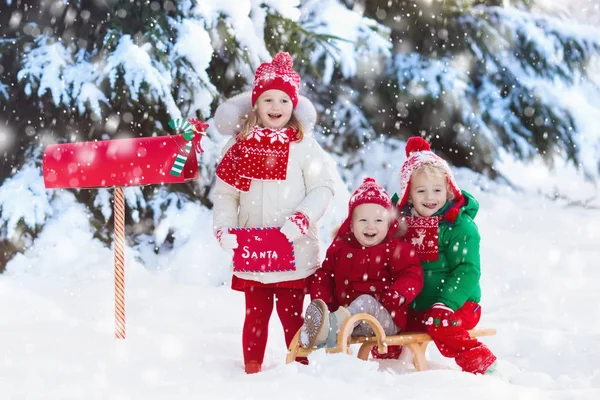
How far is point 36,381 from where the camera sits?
2.99 metres

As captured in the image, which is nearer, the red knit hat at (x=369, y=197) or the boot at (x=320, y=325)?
the boot at (x=320, y=325)

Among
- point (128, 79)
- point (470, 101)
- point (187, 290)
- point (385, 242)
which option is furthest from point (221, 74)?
point (385, 242)

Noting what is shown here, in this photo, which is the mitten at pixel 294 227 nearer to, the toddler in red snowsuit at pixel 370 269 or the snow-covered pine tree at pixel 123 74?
the toddler in red snowsuit at pixel 370 269

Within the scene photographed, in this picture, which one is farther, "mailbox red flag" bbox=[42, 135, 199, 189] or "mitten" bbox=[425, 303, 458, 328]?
"mailbox red flag" bbox=[42, 135, 199, 189]

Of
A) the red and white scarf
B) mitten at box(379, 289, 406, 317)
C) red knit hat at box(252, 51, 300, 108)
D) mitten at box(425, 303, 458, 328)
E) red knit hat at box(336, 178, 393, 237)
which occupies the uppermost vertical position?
red knit hat at box(252, 51, 300, 108)

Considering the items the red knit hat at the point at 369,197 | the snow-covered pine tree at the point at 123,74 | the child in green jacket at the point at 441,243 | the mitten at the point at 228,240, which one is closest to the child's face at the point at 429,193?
the child in green jacket at the point at 441,243

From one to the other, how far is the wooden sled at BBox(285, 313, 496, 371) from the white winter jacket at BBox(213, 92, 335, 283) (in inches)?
16.2

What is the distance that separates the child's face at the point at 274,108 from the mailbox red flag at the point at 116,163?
0.45 meters

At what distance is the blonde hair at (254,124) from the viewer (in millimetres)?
3643

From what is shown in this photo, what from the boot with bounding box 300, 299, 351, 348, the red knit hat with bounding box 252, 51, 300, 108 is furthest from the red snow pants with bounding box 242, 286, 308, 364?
the red knit hat with bounding box 252, 51, 300, 108

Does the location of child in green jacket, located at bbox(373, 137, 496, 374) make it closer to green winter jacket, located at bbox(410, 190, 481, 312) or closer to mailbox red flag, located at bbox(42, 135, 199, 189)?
green winter jacket, located at bbox(410, 190, 481, 312)

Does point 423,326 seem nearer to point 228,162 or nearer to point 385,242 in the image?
point 385,242

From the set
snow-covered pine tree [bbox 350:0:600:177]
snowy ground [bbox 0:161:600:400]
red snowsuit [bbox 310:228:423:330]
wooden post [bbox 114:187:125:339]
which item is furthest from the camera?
snow-covered pine tree [bbox 350:0:600:177]

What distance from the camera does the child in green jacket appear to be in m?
3.48
